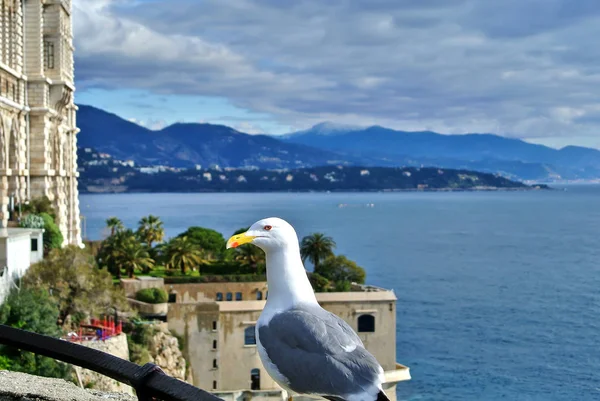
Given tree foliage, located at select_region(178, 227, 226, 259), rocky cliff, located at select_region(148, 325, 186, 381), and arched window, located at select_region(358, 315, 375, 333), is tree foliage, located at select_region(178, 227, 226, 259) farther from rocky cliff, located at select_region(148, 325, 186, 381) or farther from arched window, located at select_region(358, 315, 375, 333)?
rocky cliff, located at select_region(148, 325, 186, 381)

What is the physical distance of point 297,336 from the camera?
622cm

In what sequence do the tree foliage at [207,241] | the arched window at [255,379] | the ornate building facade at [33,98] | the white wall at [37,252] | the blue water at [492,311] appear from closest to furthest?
the white wall at [37,252]
the arched window at [255,379]
the ornate building facade at [33,98]
the blue water at [492,311]
the tree foliage at [207,241]

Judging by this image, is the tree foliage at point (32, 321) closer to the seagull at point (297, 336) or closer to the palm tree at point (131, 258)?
the palm tree at point (131, 258)

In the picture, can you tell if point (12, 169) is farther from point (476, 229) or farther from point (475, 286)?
point (476, 229)

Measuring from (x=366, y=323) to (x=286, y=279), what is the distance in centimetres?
4329

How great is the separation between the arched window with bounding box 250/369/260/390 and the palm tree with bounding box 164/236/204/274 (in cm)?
1537

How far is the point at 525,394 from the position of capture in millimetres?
53750

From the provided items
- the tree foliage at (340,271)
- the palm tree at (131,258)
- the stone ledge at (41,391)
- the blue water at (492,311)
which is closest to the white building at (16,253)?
the palm tree at (131,258)

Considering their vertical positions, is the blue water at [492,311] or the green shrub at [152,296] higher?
the green shrub at [152,296]

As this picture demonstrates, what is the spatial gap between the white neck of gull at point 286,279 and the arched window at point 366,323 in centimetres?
4293

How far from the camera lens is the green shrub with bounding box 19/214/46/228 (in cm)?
4622

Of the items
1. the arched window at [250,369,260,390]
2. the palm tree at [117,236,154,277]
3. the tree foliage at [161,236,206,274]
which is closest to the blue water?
the arched window at [250,369,260,390]

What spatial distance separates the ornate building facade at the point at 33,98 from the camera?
46125 mm

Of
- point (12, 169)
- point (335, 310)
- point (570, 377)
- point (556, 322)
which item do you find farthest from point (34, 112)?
point (556, 322)
